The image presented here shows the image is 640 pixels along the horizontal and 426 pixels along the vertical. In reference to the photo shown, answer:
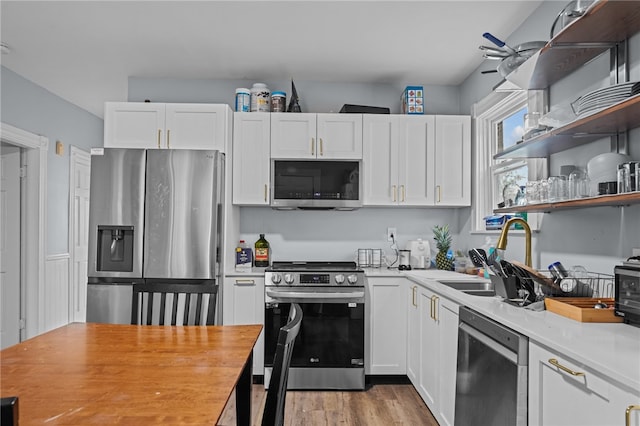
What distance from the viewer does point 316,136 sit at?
3.76 meters

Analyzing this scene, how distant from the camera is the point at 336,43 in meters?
3.29

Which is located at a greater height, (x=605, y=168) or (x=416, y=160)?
(x=416, y=160)

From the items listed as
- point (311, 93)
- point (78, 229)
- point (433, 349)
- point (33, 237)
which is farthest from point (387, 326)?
point (78, 229)

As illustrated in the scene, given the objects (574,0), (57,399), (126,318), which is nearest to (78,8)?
(126,318)

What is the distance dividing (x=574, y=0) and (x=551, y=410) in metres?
1.66

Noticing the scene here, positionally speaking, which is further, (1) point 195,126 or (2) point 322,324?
(1) point 195,126

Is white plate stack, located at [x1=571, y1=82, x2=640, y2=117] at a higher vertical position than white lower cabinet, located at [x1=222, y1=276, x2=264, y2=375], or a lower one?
higher

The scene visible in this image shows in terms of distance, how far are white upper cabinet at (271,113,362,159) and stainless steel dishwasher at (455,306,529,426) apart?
6.39ft

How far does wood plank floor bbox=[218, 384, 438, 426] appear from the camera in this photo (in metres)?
2.84

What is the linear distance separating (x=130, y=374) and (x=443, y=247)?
9.88 feet

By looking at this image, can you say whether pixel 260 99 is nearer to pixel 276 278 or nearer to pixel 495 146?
pixel 276 278

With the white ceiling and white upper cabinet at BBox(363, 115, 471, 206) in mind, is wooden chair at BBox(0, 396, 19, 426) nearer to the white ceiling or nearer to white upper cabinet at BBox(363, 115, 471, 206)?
the white ceiling

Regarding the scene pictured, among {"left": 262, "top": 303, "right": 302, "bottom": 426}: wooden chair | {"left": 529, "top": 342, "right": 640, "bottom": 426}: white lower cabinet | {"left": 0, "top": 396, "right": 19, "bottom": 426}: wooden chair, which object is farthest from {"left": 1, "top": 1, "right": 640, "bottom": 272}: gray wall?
{"left": 0, "top": 396, "right": 19, "bottom": 426}: wooden chair

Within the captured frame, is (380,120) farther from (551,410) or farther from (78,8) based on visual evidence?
(551,410)
